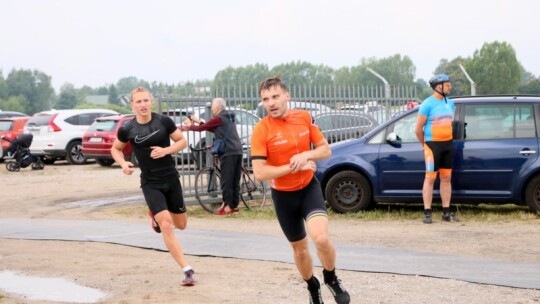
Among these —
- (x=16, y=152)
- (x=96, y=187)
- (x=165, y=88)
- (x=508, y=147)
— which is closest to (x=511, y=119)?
(x=508, y=147)

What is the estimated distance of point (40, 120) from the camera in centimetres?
3039

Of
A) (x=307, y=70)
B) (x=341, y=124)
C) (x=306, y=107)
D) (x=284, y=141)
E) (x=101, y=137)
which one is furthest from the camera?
(x=307, y=70)

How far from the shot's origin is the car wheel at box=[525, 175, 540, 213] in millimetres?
13273

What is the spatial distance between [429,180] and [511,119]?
155cm

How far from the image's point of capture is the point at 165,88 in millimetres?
15617

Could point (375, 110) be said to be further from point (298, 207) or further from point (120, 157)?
point (298, 207)

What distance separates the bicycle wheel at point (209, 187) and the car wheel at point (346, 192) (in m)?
2.13

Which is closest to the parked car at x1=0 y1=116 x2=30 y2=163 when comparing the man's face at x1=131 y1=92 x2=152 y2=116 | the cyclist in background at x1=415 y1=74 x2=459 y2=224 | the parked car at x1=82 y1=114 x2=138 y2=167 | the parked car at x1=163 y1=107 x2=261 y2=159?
the parked car at x1=82 y1=114 x2=138 y2=167

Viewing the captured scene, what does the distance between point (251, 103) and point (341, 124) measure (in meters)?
1.90

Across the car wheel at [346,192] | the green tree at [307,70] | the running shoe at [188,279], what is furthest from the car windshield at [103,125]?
Answer: the green tree at [307,70]

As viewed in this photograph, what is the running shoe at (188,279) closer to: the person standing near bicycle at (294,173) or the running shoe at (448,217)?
the person standing near bicycle at (294,173)

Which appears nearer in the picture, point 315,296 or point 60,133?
point 315,296

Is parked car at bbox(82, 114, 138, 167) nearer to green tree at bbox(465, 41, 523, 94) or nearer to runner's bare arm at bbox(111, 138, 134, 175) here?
runner's bare arm at bbox(111, 138, 134, 175)

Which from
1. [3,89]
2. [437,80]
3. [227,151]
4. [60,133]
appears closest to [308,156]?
[437,80]
